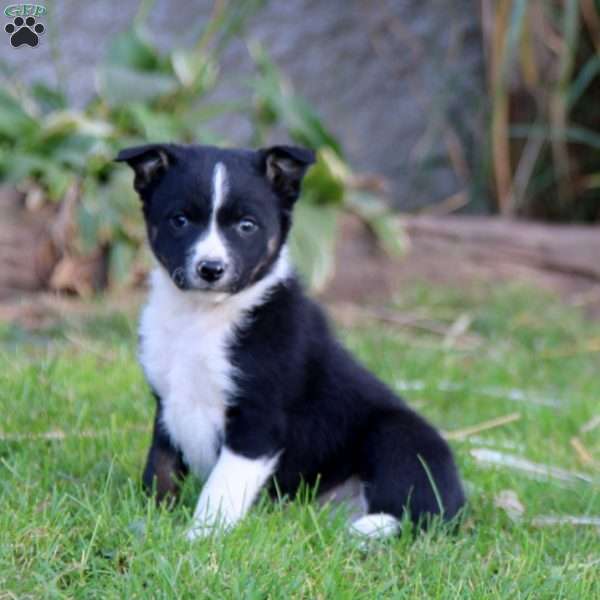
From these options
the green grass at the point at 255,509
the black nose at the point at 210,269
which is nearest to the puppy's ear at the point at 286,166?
the black nose at the point at 210,269

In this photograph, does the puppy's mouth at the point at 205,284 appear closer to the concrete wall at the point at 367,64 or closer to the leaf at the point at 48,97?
the leaf at the point at 48,97

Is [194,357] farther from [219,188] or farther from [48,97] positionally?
[48,97]

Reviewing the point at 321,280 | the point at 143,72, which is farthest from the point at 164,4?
the point at 321,280

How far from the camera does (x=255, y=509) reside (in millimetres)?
3686

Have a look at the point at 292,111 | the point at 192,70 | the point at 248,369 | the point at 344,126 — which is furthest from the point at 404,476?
the point at 344,126

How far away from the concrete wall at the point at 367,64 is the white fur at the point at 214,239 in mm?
5920

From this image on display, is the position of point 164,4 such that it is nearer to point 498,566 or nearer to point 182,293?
point 182,293

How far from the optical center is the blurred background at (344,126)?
7.34 meters

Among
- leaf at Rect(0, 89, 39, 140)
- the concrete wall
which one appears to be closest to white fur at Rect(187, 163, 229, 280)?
leaf at Rect(0, 89, 39, 140)

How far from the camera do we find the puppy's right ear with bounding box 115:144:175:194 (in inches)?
145

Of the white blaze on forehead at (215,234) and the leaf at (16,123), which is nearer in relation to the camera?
the white blaze on forehead at (215,234)

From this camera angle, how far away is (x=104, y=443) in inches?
165

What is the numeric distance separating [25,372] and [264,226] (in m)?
1.48

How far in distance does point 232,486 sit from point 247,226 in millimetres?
770
